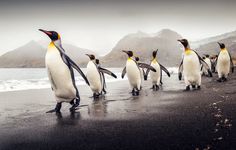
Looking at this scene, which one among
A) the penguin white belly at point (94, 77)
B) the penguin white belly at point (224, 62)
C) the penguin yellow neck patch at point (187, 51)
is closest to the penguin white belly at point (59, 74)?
the penguin white belly at point (94, 77)

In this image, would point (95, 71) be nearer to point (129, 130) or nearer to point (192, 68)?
point (192, 68)

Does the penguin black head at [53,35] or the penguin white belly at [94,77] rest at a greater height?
the penguin black head at [53,35]

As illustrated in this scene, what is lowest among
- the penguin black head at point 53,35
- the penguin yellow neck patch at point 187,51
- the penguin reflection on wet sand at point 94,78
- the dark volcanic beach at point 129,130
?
the dark volcanic beach at point 129,130

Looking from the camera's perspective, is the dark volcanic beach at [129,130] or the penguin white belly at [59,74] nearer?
the dark volcanic beach at [129,130]

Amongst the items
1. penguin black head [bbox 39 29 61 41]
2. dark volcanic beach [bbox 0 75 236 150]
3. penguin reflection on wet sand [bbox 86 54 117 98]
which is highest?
penguin black head [bbox 39 29 61 41]

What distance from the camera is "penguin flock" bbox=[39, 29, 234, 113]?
6102 mm

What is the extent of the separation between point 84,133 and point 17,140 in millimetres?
928

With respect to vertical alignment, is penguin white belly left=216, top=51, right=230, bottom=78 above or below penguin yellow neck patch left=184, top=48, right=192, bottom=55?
below

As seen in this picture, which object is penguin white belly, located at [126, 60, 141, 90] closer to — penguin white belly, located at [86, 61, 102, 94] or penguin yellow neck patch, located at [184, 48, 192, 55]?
penguin white belly, located at [86, 61, 102, 94]

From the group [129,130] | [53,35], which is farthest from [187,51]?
[129,130]

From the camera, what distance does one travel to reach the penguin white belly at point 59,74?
19.9 feet

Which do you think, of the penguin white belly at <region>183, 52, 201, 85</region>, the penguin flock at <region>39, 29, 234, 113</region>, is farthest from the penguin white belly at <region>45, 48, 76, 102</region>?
the penguin white belly at <region>183, 52, 201, 85</region>

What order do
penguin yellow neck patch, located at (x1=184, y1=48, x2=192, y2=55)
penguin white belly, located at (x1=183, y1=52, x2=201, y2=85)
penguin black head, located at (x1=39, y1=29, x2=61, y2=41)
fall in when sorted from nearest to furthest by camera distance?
penguin black head, located at (x1=39, y1=29, x2=61, y2=41)
penguin white belly, located at (x1=183, y1=52, x2=201, y2=85)
penguin yellow neck patch, located at (x1=184, y1=48, x2=192, y2=55)

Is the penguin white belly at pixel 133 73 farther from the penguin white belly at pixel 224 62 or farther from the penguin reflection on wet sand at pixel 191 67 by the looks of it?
the penguin white belly at pixel 224 62
